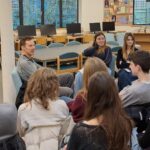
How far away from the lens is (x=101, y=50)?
5039 mm

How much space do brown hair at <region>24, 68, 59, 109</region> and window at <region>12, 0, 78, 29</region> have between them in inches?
283

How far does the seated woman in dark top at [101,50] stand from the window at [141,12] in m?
5.32

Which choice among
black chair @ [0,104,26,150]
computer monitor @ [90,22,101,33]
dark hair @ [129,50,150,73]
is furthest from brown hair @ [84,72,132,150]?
computer monitor @ [90,22,101,33]

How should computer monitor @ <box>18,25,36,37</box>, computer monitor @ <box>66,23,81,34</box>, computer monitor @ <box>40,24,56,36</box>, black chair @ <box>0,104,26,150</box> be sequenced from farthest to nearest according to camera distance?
computer monitor @ <box>66,23,81,34</box> → computer monitor @ <box>40,24,56,36</box> → computer monitor @ <box>18,25,36,37</box> → black chair @ <box>0,104,26,150</box>

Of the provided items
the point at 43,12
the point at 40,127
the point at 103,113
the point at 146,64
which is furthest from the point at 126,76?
the point at 43,12

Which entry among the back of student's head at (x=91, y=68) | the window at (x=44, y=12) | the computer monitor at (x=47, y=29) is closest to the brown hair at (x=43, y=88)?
the back of student's head at (x=91, y=68)

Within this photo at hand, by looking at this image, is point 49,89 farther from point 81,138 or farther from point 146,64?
point 81,138

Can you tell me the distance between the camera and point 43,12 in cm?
997

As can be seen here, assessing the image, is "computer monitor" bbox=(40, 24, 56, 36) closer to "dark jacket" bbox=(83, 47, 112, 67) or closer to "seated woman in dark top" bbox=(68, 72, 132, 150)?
"dark jacket" bbox=(83, 47, 112, 67)

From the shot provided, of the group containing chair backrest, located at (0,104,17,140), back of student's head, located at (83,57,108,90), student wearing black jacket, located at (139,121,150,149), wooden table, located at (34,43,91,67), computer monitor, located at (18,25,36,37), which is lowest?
student wearing black jacket, located at (139,121,150,149)

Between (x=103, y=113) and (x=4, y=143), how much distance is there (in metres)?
0.50

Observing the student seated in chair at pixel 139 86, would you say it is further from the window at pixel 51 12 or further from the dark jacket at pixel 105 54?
the window at pixel 51 12

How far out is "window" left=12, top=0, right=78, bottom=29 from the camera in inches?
374

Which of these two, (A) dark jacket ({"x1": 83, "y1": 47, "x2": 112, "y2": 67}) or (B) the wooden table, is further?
(B) the wooden table
